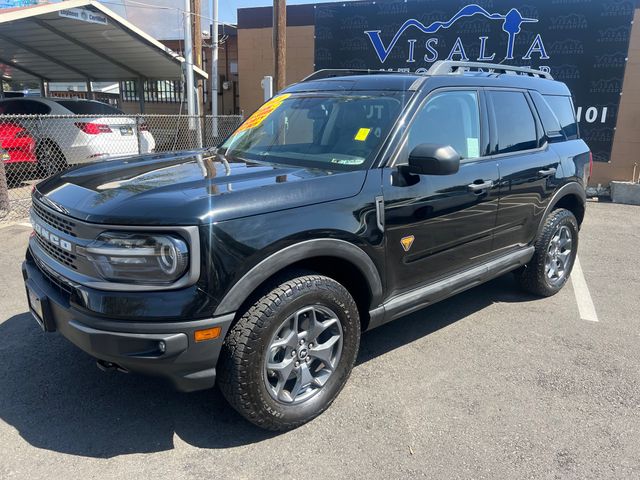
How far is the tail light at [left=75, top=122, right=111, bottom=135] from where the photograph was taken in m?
9.13

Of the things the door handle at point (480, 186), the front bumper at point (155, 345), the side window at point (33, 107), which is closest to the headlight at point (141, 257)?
the front bumper at point (155, 345)

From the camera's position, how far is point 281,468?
253 centimetres

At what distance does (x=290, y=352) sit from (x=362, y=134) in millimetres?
1452

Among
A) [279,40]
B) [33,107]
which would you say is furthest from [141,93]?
[279,40]

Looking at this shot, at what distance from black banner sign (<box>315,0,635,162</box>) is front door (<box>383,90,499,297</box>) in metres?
8.41

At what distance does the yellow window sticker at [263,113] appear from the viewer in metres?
4.07

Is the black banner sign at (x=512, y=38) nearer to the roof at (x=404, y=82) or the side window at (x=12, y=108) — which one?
the side window at (x=12, y=108)

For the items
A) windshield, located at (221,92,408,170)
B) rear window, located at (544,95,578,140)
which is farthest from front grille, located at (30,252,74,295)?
rear window, located at (544,95,578,140)

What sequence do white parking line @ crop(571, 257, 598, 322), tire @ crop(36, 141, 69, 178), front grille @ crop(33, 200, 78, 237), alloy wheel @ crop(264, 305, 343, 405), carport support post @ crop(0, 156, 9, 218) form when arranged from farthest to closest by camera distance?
1. tire @ crop(36, 141, 69, 178)
2. carport support post @ crop(0, 156, 9, 218)
3. white parking line @ crop(571, 257, 598, 322)
4. alloy wheel @ crop(264, 305, 343, 405)
5. front grille @ crop(33, 200, 78, 237)

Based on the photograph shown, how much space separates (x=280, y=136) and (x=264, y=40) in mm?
11346

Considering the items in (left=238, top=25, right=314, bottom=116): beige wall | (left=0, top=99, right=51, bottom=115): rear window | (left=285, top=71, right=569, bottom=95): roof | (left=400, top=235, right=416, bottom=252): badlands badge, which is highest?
(left=238, top=25, right=314, bottom=116): beige wall

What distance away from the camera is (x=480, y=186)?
12.0ft

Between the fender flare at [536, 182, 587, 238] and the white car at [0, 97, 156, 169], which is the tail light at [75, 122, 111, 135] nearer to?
the white car at [0, 97, 156, 169]

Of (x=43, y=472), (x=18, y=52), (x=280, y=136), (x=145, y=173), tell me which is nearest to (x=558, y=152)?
(x=280, y=136)
